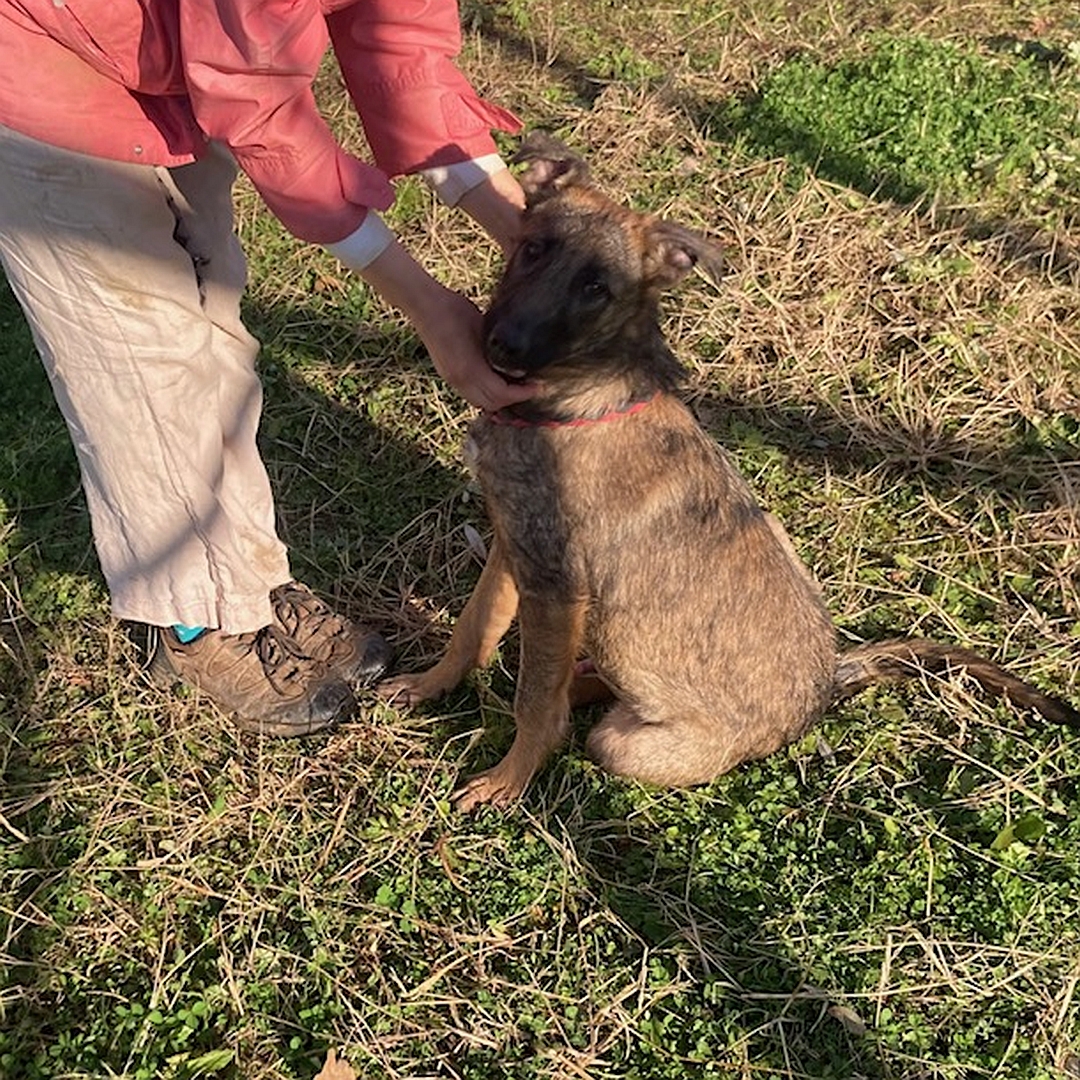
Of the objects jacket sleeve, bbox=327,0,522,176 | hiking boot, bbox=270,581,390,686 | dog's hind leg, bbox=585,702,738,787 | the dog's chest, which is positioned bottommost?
hiking boot, bbox=270,581,390,686

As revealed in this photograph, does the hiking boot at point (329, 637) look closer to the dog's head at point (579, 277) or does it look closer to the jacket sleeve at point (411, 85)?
the dog's head at point (579, 277)

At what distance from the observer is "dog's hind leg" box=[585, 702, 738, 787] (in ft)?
11.6

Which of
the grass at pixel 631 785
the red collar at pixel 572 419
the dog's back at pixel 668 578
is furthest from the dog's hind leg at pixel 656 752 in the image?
the red collar at pixel 572 419

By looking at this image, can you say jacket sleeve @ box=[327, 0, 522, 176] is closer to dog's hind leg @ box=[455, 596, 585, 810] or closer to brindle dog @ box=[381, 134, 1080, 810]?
brindle dog @ box=[381, 134, 1080, 810]

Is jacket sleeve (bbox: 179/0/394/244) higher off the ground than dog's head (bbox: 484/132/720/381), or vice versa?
jacket sleeve (bbox: 179/0/394/244)

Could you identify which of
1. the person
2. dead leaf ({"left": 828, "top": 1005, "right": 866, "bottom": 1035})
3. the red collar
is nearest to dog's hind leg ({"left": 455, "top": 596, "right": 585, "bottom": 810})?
the red collar

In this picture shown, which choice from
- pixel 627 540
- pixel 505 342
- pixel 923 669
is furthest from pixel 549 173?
pixel 923 669

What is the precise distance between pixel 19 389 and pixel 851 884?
4276 millimetres

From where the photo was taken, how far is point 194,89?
2.41 meters

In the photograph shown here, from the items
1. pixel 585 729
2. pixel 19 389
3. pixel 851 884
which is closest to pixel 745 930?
pixel 851 884

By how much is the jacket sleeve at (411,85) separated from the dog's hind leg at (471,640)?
140 cm

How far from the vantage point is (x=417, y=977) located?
128 inches

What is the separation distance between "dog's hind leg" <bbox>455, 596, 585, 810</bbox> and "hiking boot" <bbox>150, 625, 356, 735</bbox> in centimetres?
63

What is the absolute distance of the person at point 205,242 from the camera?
2514 millimetres
